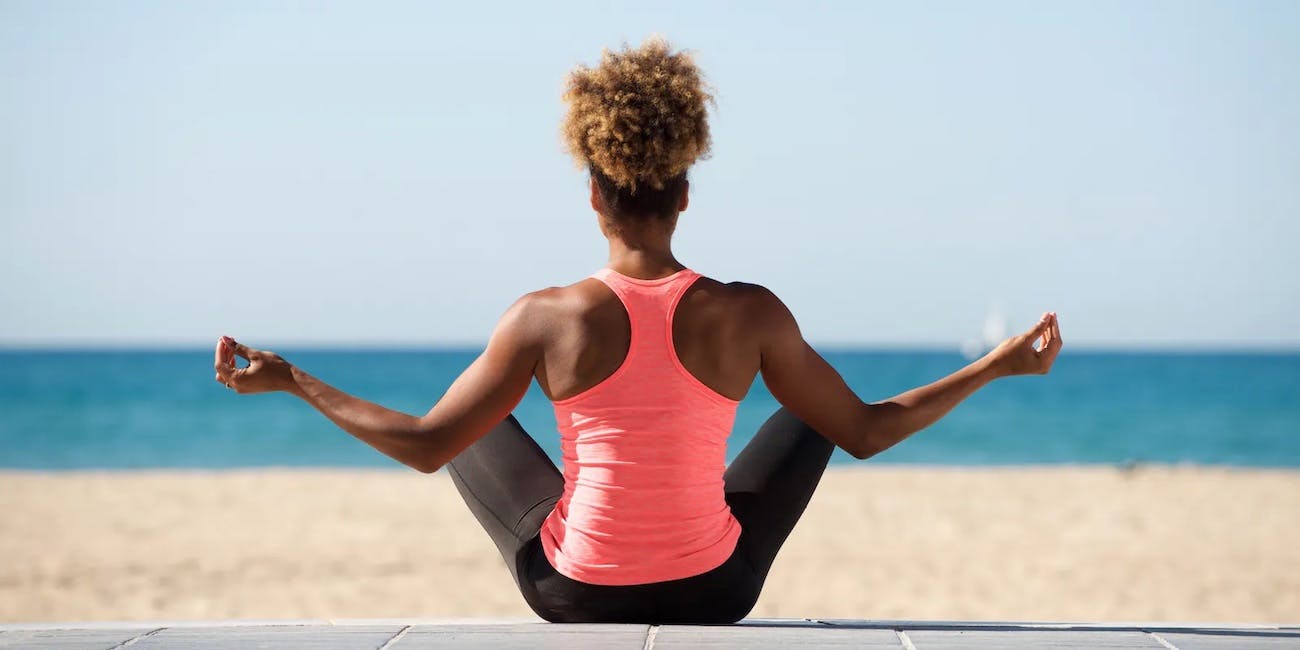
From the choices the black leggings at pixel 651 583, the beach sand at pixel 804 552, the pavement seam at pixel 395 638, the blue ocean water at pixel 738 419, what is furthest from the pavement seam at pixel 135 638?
the blue ocean water at pixel 738 419

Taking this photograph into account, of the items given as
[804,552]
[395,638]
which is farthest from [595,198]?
[804,552]

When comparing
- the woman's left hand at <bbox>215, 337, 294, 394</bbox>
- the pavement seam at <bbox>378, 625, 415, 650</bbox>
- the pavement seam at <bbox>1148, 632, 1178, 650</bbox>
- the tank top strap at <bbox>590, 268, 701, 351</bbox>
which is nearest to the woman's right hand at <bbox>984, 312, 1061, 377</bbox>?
the pavement seam at <bbox>1148, 632, 1178, 650</bbox>

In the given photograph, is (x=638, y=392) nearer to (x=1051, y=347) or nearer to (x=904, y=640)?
(x=904, y=640)

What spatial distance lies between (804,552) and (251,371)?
6.01m

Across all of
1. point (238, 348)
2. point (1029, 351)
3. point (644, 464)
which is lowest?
point (644, 464)

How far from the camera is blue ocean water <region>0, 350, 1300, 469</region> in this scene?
85.5ft

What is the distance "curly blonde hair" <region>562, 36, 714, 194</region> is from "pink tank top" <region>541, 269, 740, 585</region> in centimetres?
23

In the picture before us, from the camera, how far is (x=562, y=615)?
9.52ft

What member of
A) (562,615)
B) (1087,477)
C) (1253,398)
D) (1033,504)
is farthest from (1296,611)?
(1253,398)

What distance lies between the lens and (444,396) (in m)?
2.71

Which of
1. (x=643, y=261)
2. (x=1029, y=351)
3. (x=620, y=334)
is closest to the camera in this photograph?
(x=620, y=334)

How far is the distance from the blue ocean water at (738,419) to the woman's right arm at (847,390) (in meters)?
15.7

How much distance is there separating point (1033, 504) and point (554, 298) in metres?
9.01

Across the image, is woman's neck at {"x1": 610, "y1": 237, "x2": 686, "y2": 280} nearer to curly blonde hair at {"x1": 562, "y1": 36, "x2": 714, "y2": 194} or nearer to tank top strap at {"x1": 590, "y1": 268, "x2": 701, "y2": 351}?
tank top strap at {"x1": 590, "y1": 268, "x2": 701, "y2": 351}
